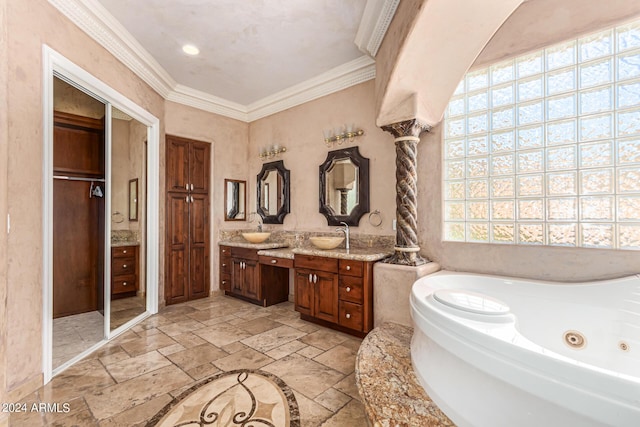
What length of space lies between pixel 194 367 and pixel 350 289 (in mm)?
1543

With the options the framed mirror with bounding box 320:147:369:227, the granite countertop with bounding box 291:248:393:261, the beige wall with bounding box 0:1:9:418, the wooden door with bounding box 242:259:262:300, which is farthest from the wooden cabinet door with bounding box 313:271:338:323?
the beige wall with bounding box 0:1:9:418

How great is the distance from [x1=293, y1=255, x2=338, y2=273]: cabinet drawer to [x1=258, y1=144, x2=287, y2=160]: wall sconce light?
6.14 ft

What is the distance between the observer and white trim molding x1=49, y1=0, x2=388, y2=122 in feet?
7.83

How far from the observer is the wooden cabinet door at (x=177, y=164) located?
3.97 metres

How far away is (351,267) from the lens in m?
2.83

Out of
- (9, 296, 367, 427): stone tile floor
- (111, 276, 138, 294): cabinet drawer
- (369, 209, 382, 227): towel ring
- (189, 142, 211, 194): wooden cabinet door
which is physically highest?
(189, 142, 211, 194): wooden cabinet door

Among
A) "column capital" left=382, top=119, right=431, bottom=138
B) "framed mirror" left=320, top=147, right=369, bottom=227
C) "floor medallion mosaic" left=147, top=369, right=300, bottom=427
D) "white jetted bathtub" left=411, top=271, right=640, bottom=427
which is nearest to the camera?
"white jetted bathtub" left=411, top=271, right=640, bottom=427

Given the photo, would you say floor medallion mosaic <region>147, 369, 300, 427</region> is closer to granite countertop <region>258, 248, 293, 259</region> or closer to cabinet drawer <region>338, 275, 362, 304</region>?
cabinet drawer <region>338, 275, 362, 304</region>

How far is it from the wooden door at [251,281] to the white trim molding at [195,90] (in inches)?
96.5

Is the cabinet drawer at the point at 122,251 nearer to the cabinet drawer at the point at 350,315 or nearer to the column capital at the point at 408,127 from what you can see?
the cabinet drawer at the point at 350,315

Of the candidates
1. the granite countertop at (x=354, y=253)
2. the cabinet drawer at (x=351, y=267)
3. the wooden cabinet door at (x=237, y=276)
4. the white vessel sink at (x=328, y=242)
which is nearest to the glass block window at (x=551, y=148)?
the granite countertop at (x=354, y=253)

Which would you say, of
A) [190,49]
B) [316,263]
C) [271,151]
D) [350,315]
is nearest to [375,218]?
[316,263]

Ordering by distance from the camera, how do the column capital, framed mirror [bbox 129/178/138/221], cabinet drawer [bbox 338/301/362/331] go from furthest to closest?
1. framed mirror [bbox 129/178/138/221]
2. cabinet drawer [bbox 338/301/362/331]
3. the column capital

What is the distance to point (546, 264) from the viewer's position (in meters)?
2.28
